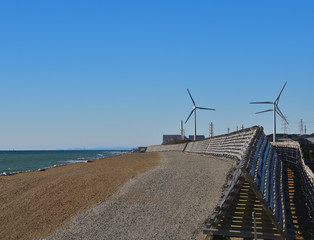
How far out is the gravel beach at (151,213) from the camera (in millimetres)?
12609

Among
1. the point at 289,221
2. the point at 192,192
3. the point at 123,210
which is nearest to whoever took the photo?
the point at 123,210

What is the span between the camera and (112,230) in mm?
12961

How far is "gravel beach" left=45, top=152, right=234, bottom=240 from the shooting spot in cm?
→ 1261

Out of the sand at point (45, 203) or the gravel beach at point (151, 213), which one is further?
the sand at point (45, 203)

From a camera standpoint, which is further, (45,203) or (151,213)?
(45,203)

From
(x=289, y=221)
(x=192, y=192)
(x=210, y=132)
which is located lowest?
(x=289, y=221)

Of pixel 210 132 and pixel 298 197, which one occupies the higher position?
pixel 210 132

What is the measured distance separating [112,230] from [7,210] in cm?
737

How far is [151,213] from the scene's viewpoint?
14.8 meters

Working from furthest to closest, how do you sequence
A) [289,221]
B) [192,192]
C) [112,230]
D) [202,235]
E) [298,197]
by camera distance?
[298,197], [192,192], [289,221], [112,230], [202,235]

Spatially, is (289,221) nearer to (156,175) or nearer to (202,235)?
(202,235)

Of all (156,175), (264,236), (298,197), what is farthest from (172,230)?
(298,197)

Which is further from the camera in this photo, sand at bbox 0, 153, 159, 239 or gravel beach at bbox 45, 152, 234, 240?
sand at bbox 0, 153, 159, 239

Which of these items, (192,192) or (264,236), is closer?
(264,236)
